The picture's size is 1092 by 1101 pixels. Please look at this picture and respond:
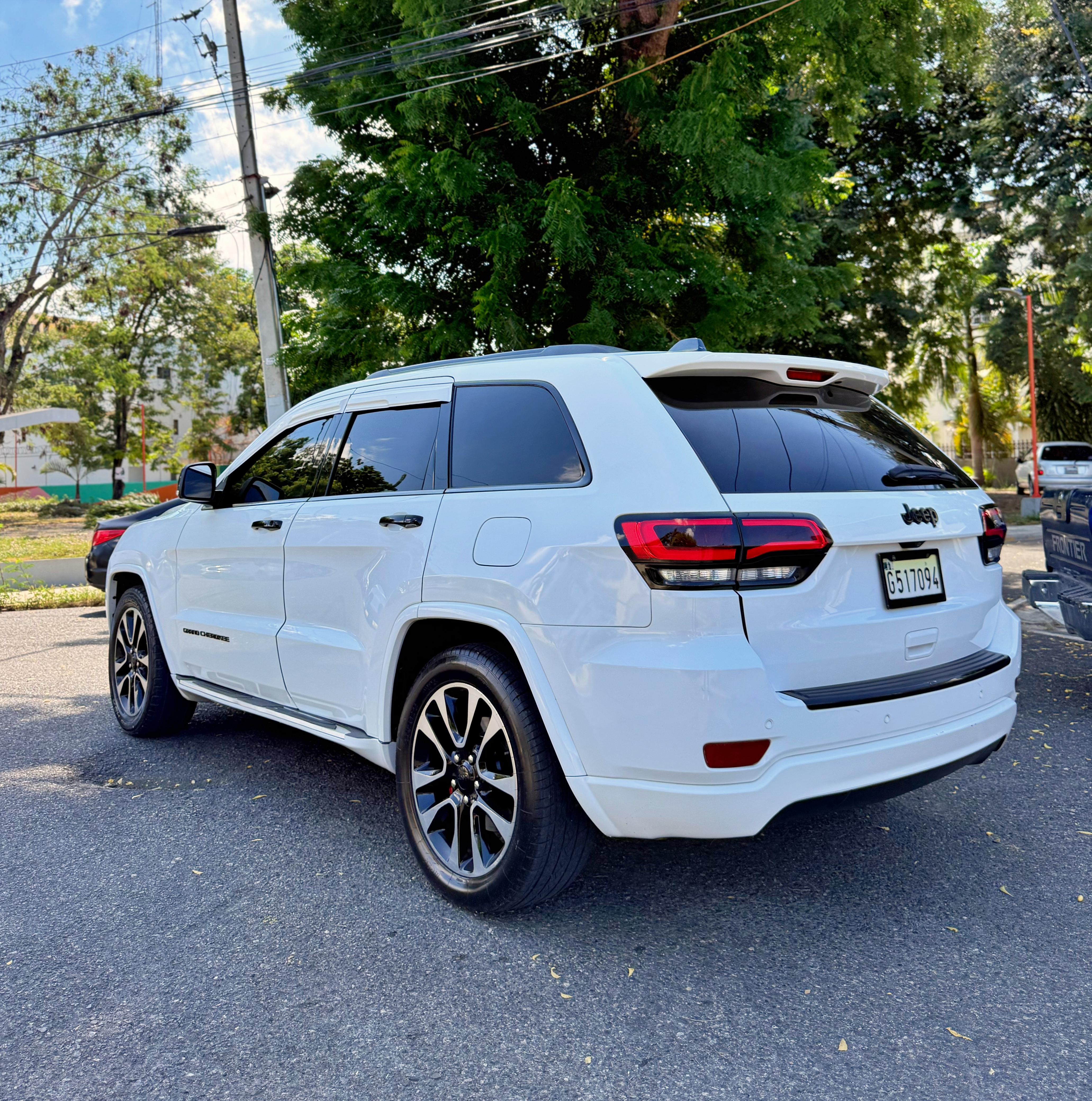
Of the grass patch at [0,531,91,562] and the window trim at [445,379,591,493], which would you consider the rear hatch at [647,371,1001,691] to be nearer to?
the window trim at [445,379,591,493]

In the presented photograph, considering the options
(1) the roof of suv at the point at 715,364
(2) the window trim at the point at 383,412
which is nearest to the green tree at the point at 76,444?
(2) the window trim at the point at 383,412

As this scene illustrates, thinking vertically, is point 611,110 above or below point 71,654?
above

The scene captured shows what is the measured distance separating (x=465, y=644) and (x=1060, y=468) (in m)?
18.3

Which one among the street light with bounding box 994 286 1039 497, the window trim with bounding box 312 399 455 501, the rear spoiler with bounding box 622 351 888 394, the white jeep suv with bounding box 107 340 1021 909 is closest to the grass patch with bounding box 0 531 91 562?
the window trim with bounding box 312 399 455 501

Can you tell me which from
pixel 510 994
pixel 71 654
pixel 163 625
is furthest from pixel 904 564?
pixel 71 654

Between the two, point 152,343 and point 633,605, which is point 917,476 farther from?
point 152,343

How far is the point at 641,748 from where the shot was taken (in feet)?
9.31

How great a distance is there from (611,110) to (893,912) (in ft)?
32.8

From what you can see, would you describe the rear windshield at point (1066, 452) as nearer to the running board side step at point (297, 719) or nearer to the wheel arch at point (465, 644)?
the running board side step at point (297, 719)

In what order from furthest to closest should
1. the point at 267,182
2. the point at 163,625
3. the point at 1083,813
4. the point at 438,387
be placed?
the point at 267,182, the point at 163,625, the point at 1083,813, the point at 438,387

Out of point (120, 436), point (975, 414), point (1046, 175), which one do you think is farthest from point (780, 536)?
point (120, 436)

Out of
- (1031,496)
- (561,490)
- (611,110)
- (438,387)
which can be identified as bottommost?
(1031,496)

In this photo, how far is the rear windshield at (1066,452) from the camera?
23344mm

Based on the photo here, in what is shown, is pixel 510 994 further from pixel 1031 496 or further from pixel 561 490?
Answer: pixel 1031 496
